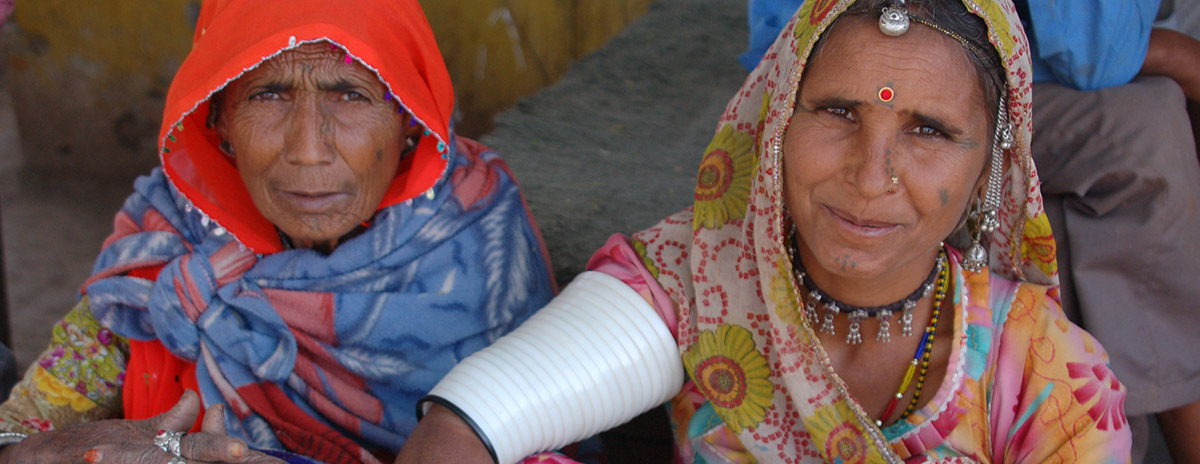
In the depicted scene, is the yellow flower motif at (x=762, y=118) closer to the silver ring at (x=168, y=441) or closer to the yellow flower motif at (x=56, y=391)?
the silver ring at (x=168, y=441)

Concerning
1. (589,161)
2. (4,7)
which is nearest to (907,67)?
(4,7)

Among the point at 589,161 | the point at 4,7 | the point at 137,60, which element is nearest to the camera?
the point at 4,7

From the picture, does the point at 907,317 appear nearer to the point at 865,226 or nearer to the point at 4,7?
the point at 865,226

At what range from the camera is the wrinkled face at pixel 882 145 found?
4.77 ft

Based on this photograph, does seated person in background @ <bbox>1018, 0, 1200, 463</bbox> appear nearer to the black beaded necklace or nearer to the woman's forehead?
the black beaded necklace

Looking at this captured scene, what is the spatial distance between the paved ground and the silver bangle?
4.49ft

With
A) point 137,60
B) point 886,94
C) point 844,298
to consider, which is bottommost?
point 137,60

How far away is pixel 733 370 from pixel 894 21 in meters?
0.70

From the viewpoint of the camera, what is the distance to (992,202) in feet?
5.22

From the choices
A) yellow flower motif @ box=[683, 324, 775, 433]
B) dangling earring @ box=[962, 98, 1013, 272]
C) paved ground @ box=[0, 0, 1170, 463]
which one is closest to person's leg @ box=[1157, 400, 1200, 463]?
paved ground @ box=[0, 0, 1170, 463]

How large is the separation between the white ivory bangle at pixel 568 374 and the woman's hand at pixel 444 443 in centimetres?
2

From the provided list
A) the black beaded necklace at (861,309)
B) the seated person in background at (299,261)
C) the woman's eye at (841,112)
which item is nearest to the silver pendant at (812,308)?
the black beaded necklace at (861,309)

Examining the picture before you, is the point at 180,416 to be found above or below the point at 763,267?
below

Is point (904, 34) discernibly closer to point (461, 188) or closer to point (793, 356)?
point (793, 356)
